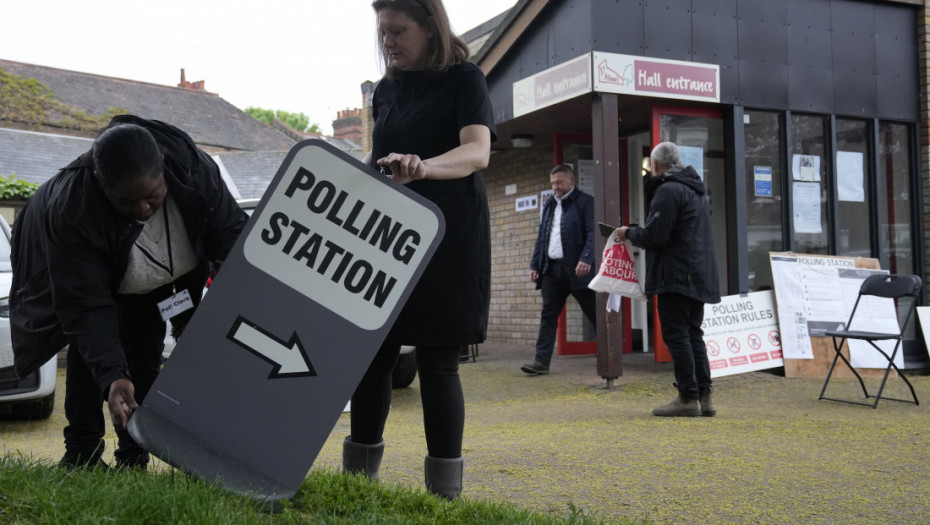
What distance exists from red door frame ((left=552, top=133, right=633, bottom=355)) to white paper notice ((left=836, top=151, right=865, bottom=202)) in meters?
2.38

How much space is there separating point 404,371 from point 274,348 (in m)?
5.07

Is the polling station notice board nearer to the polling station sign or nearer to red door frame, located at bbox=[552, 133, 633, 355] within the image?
red door frame, located at bbox=[552, 133, 633, 355]

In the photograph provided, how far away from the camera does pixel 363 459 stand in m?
3.19

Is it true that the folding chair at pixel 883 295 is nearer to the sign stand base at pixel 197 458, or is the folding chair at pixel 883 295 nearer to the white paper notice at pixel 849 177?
the white paper notice at pixel 849 177

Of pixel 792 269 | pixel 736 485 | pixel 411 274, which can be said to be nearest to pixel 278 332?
pixel 411 274

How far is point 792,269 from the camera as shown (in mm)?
8773

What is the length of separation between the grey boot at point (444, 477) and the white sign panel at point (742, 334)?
18.2ft

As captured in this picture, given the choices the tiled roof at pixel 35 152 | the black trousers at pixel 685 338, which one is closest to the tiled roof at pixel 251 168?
the tiled roof at pixel 35 152

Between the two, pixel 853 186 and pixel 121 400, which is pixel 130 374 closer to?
pixel 121 400

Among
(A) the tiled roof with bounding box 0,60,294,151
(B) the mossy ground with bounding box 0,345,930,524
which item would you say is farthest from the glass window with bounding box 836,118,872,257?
(A) the tiled roof with bounding box 0,60,294,151

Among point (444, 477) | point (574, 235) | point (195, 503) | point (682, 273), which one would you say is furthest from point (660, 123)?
point (195, 503)

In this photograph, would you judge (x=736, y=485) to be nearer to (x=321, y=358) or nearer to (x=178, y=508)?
(x=321, y=358)

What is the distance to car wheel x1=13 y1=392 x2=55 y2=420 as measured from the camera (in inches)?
252

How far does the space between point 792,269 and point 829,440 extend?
3.74m
